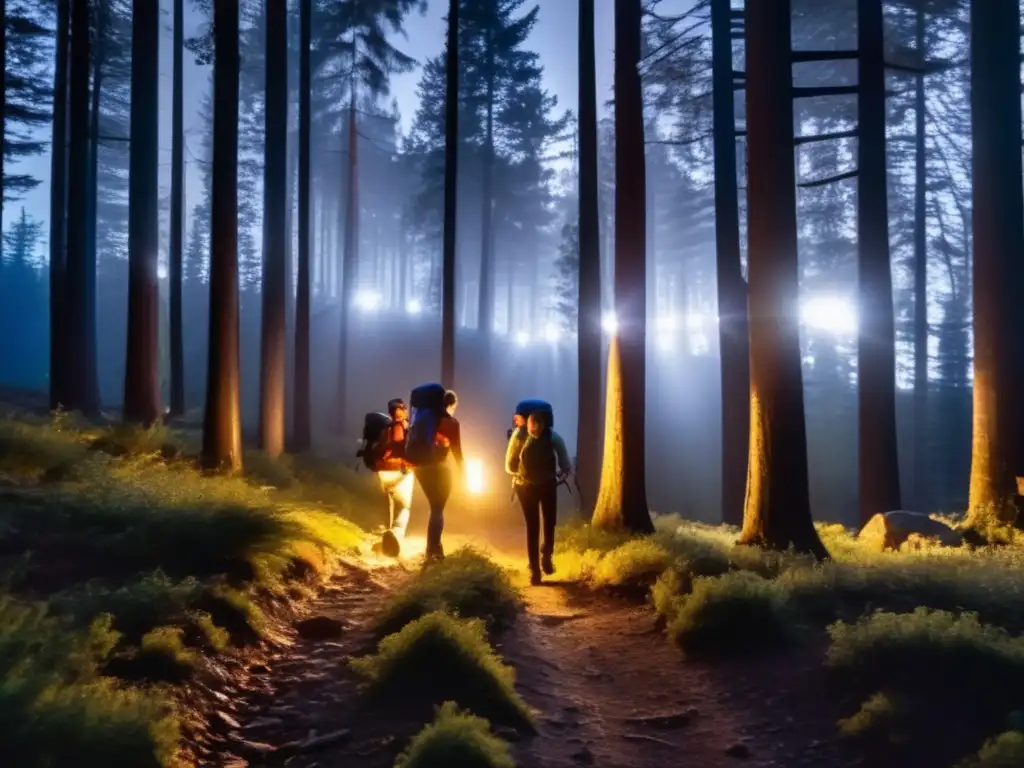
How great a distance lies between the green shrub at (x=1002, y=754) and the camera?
3285 millimetres

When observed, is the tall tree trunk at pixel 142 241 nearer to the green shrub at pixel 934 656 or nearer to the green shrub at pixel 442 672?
the green shrub at pixel 442 672

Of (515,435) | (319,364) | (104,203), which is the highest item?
(104,203)

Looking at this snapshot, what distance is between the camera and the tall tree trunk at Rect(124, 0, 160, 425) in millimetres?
14000

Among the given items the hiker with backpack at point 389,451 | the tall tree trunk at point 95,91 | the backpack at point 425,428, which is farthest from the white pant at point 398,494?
the tall tree trunk at point 95,91

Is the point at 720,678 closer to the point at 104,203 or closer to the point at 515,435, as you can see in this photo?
the point at 515,435

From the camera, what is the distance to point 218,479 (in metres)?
10.1

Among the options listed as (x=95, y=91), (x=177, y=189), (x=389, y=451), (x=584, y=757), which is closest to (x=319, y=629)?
(x=584, y=757)

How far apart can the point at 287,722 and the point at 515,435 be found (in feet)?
16.5

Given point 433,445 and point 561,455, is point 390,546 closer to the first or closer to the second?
point 433,445

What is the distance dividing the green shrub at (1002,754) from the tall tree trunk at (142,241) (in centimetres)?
1463

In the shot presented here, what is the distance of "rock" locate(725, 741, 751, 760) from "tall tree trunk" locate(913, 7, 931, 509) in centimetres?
2214

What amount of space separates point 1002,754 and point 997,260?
31.2 ft

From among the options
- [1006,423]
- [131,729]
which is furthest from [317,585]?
[1006,423]

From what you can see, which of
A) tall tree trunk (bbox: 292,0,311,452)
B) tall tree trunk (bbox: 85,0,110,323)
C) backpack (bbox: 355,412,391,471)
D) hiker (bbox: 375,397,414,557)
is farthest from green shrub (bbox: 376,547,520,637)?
tall tree trunk (bbox: 85,0,110,323)
